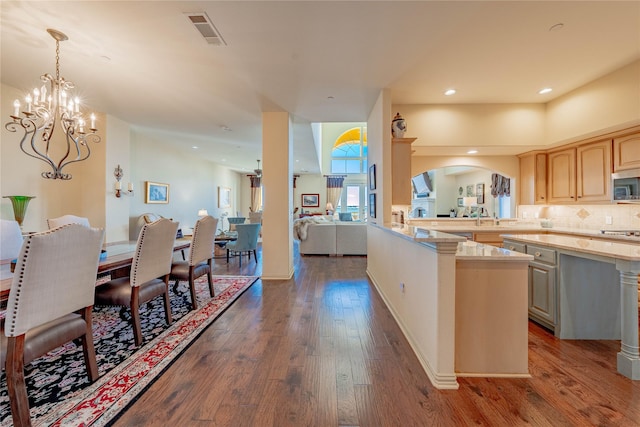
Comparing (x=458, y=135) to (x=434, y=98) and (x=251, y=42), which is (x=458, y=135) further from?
(x=251, y=42)

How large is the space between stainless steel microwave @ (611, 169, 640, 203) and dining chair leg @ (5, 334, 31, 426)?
5289mm

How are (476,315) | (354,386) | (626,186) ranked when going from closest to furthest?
(354,386)
(476,315)
(626,186)

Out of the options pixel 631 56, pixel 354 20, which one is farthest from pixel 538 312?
pixel 354 20

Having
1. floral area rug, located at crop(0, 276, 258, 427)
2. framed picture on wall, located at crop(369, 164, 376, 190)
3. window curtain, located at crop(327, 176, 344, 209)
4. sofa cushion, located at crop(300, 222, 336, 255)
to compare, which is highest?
window curtain, located at crop(327, 176, 344, 209)

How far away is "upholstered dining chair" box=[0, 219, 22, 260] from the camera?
2.34m

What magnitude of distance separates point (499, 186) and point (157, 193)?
863 cm

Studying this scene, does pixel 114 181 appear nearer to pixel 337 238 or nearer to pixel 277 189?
pixel 277 189

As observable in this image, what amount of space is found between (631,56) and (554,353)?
298 centimetres

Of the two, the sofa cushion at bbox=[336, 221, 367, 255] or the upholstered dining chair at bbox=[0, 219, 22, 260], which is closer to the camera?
the upholstered dining chair at bbox=[0, 219, 22, 260]

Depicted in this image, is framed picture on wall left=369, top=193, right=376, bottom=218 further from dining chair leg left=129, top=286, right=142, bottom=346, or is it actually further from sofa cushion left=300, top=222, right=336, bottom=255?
dining chair leg left=129, top=286, right=142, bottom=346

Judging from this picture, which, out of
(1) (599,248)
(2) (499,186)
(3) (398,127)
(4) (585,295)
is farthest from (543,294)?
(2) (499,186)

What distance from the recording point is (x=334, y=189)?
1174 cm

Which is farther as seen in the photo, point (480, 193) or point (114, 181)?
point (480, 193)

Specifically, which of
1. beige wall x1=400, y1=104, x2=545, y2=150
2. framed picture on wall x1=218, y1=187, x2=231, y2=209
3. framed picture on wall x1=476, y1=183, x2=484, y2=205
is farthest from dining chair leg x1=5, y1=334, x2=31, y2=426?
framed picture on wall x1=476, y1=183, x2=484, y2=205
